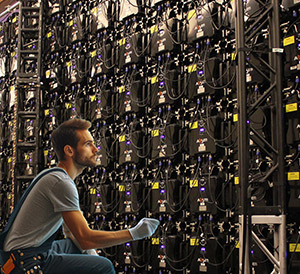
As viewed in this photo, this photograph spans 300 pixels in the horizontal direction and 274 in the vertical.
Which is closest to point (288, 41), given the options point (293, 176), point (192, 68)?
point (192, 68)

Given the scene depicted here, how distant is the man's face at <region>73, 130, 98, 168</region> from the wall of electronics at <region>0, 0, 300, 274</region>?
3.40m

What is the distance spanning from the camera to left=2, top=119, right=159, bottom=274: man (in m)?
3.01

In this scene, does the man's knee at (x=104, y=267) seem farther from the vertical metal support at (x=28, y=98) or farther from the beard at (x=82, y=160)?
the vertical metal support at (x=28, y=98)

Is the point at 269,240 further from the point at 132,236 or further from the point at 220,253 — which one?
the point at 132,236

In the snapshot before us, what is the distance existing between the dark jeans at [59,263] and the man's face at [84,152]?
2.11 feet

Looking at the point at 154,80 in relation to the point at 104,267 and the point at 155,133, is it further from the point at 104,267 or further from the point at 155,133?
the point at 104,267

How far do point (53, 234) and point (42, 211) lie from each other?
165 mm

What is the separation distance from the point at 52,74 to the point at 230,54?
15.5 feet

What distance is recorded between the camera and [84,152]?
3418mm

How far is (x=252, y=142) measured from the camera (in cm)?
671

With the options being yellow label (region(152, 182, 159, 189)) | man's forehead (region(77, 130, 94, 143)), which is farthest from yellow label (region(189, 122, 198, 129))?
man's forehead (region(77, 130, 94, 143))

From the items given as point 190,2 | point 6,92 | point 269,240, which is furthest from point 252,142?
point 6,92

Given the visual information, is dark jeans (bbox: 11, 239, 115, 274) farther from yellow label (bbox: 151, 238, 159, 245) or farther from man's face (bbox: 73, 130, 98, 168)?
yellow label (bbox: 151, 238, 159, 245)

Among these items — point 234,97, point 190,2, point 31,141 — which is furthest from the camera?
point 31,141
